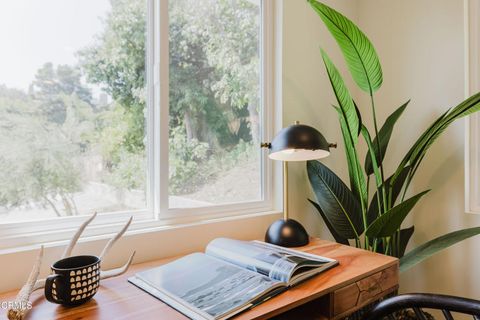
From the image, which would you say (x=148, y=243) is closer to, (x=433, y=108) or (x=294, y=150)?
(x=294, y=150)

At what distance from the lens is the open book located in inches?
30.5

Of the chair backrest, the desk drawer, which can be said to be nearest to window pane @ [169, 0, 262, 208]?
the desk drawer

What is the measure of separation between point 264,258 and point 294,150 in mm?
444

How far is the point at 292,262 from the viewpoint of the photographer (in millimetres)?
947

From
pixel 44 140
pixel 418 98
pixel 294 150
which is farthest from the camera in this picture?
pixel 418 98

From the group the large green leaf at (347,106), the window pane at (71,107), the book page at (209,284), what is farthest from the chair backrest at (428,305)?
the window pane at (71,107)

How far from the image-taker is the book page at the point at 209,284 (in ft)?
2.53

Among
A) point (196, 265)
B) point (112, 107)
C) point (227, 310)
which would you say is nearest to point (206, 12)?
point (112, 107)

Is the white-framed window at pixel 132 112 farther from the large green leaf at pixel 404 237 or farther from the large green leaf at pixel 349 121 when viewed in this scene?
the large green leaf at pixel 404 237

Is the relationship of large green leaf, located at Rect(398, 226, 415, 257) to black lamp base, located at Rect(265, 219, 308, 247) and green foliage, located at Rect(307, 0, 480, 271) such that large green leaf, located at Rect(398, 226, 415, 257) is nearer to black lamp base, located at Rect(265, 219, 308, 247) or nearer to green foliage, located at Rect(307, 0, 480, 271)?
green foliage, located at Rect(307, 0, 480, 271)

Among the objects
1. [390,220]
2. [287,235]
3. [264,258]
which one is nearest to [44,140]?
[264,258]

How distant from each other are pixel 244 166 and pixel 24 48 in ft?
3.48

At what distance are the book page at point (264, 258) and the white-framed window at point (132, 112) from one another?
1.20 feet

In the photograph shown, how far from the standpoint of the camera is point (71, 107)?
3.84ft
